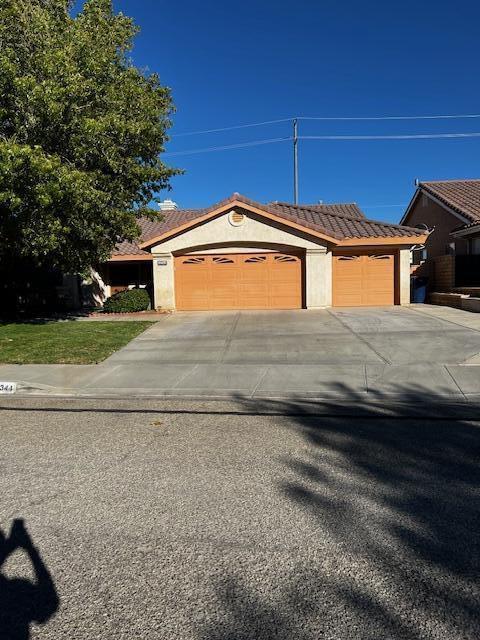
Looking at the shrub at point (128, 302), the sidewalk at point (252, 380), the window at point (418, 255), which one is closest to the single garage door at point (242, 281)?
the shrub at point (128, 302)

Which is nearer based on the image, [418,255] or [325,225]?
[325,225]

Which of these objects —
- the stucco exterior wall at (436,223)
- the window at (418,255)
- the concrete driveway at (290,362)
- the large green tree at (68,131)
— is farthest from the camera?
the window at (418,255)

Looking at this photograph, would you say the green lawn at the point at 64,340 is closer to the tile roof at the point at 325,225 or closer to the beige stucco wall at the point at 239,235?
the tile roof at the point at 325,225

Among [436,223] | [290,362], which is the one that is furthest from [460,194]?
[290,362]

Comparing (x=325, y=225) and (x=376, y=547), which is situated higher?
(x=325, y=225)

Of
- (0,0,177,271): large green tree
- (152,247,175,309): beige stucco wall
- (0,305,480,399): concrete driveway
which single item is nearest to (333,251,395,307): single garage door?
(0,305,480,399): concrete driveway

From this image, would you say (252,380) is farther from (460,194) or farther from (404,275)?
(460,194)

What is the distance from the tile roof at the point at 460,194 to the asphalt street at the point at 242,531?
16938 mm

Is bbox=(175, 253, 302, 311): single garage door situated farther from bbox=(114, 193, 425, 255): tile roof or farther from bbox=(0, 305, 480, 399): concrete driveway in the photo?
bbox=(0, 305, 480, 399): concrete driveway

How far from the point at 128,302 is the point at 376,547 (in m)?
16.6

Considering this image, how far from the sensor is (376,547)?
3115mm

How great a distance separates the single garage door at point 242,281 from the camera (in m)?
18.7

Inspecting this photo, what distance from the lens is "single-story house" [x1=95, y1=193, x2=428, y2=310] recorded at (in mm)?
18281

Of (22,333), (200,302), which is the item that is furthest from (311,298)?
(22,333)
